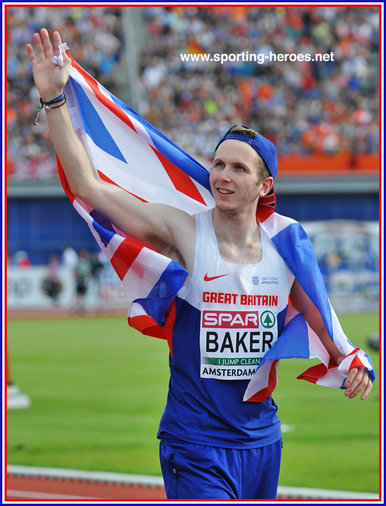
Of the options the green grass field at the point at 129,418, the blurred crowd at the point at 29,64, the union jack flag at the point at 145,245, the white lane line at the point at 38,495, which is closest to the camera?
the union jack flag at the point at 145,245

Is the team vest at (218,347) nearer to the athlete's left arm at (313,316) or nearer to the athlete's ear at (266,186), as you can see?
the athlete's left arm at (313,316)

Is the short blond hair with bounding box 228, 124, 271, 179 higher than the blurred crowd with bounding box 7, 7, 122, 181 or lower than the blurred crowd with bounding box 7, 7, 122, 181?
lower

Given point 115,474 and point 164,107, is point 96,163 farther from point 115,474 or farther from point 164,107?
point 164,107

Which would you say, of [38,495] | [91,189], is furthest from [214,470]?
[38,495]

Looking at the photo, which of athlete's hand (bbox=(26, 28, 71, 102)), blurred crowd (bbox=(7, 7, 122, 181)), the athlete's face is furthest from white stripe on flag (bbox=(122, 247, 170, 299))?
blurred crowd (bbox=(7, 7, 122, 181))

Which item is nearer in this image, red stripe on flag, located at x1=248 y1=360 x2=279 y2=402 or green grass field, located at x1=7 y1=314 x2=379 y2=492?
red stripe on flag, located at x1=248 y1=360 x2=279 y2=402

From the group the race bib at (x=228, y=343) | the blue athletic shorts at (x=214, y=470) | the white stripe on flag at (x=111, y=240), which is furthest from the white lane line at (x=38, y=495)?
the white stripe on flag at (x=111, y=240)

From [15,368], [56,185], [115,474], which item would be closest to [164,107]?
[56,185]

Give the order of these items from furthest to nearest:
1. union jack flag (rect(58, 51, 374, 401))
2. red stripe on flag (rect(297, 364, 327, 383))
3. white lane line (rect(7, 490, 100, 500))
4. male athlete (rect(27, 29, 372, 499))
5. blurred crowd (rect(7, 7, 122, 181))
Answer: blurred crowd (rect(7, 7, 122, 181))
white lane line (rect(7, 490, 100, 500))
red stripe on flag (rect(297, 364, 327, 383))
union jack flag (rect(58, 51, 374, 401))
male athlete (rect(27, 29, 372, 499))

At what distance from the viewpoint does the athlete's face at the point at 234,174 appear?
13.9 ft

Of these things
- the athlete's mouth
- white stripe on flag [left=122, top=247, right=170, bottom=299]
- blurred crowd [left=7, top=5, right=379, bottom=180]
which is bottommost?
white stripe on flag [left=122, top=247, right=170, bottom=299]

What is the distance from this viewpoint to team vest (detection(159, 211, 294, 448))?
425 centimetres

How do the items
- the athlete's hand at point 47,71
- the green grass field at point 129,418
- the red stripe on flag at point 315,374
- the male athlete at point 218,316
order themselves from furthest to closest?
the green grass field at point 129,418
the red stripe on flag at point 315,374
the male athlete at point 218,316
the athlete's hand at point 47,71

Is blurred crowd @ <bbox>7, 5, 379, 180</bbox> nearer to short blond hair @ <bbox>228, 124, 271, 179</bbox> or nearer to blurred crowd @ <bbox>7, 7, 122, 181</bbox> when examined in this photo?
blurred crowd @ <bbox>7, 7, 122, 181</bbox>
